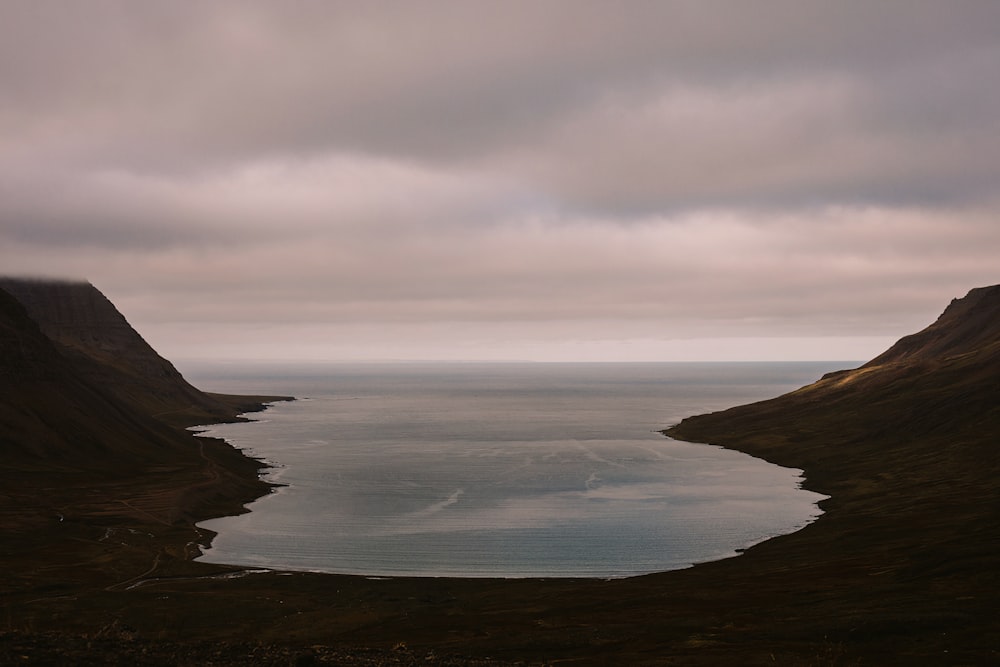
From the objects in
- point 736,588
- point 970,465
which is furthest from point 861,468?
point 736,588

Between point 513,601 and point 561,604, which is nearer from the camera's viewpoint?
point 561,604

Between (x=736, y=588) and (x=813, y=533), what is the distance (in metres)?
42.9

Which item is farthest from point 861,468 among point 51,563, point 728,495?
point 51,563

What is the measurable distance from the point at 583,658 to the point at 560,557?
183 feet

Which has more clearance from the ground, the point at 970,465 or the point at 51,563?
the point at 970,465

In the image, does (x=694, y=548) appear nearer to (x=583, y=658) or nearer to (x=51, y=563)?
(x=583, y=658)

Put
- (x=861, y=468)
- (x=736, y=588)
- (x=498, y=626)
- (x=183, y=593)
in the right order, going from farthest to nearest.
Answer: (x=861, y=468) → (x=183, y=593) → (x=736, y=588) → (x=498, y=626)

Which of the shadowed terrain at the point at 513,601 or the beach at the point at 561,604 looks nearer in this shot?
the shadowed terrain at the point at 513,601

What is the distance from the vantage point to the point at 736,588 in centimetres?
8669

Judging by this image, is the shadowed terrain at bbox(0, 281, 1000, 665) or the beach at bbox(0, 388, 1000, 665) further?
the beach at bbox(0, 388, 1000, 665)

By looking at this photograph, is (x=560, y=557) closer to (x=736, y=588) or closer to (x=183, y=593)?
(x=736, y=588)

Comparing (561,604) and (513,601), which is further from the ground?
(561,604)

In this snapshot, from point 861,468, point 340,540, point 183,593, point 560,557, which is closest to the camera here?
point 183,593

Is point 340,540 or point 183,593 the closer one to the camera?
point 183,593
